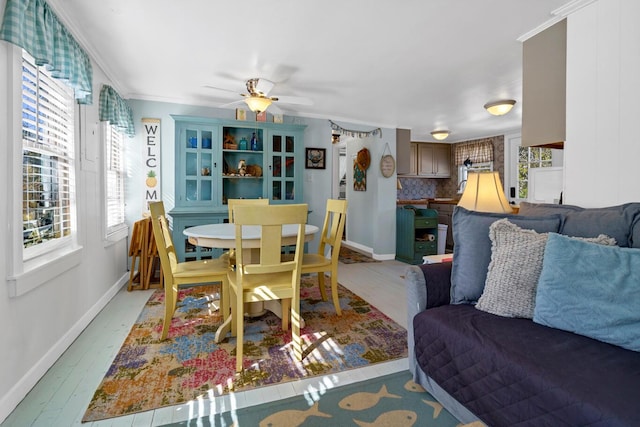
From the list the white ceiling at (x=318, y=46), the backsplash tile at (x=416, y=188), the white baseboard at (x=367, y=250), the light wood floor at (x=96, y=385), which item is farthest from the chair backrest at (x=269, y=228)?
the backsplash tile at (x=416, y=188)

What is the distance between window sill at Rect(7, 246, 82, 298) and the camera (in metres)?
1.64

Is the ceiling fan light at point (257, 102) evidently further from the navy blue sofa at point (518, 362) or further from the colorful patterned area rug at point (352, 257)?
the colorful patterned area rug at point (352, 257)

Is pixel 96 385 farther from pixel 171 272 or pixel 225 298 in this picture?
pixel 225 298

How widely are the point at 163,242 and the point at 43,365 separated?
95 centimetres

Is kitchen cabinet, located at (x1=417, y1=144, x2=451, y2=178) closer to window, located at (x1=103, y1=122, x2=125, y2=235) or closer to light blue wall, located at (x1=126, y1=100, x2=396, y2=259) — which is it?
light blue wall, located at (x1=126, y1=100, x2=396, y2=259)

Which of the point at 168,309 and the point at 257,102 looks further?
the point at 257,102

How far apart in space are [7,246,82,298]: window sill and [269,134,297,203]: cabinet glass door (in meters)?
2.34

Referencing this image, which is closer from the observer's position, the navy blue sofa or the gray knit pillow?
the navy blue sofa

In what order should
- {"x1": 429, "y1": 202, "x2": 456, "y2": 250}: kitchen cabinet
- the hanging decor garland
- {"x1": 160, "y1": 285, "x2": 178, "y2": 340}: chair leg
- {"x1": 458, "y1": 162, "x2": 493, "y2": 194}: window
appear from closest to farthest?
{"x1": 160, "y1": 285, "x2": 178, "y2": 340}: chair leg, the hanging decor garland, {"x1": 429, "y1": 202, "x2": 456, "y2": 250}: kitchen cabinet, {"x1": 458, "y1": 162, "x2": 493, "y2": 194}: window

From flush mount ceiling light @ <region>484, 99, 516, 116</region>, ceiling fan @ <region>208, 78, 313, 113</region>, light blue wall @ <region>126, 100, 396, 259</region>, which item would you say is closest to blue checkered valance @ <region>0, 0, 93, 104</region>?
ceiling fan @ <region>208, 78, 313, 113</region>

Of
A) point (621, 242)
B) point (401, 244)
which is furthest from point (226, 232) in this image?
point (401, 244)

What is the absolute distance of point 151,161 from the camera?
4.02 metres

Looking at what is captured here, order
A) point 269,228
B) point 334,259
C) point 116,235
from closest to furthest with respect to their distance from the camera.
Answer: point 269,228
point 334,259
point 116,235

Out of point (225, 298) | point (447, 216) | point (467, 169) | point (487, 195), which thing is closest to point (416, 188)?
point (467, 169)
